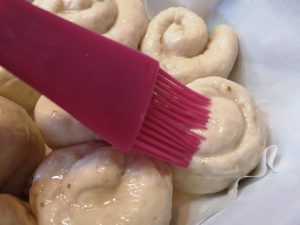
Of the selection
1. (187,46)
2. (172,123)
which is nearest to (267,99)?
(187,46)

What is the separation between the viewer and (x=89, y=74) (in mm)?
781

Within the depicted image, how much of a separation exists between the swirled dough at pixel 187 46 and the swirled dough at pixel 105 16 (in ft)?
0.19

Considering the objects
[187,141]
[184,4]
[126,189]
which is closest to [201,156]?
[187,141]

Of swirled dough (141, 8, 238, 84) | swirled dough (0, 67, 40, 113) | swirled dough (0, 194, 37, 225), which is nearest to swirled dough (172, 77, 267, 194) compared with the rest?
swirled dough (141, 8, 238, 84)

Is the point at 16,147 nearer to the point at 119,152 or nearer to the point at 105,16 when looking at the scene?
the point at 119,152

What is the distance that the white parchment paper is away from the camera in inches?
34.4

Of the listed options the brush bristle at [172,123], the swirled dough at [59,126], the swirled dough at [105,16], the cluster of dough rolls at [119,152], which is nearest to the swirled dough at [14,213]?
the cluster of dough rolls at [119,152]

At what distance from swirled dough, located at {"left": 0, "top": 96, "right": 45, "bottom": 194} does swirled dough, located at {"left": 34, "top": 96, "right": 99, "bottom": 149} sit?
0.05 metres

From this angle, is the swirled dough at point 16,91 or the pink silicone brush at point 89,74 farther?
the swirled dough at point 16,91

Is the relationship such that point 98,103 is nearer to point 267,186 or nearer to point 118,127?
point 118,127

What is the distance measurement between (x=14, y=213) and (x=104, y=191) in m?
0.19

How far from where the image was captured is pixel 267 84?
1.16 metres

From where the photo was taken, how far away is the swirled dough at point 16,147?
97cm

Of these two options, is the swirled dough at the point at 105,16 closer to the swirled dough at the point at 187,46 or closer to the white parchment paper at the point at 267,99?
the swirled dough at the point at 187,46
